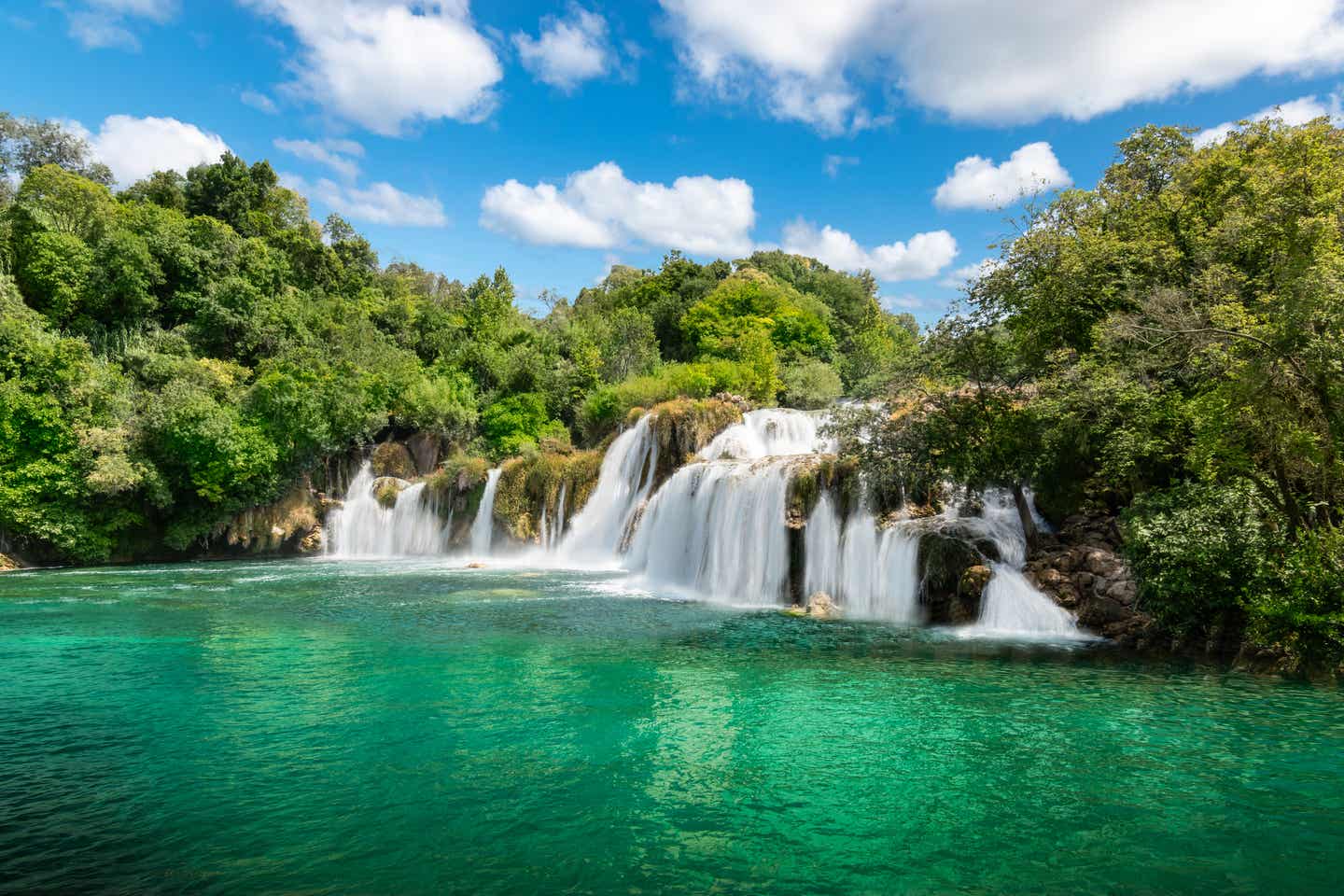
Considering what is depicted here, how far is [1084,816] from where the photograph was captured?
623cm

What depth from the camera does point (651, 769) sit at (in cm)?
734

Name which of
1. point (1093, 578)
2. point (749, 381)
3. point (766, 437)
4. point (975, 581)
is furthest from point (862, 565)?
point (749, 381)

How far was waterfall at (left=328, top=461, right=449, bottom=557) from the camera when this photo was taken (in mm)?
31516

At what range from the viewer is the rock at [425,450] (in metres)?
35.5

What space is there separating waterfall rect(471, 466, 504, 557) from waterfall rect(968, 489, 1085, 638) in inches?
802

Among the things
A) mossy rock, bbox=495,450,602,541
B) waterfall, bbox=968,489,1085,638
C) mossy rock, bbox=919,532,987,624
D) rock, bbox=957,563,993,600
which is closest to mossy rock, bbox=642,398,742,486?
mossy rock, bbox=495,450,602,541

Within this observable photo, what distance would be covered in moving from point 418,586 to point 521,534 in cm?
822

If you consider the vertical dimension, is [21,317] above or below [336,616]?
above

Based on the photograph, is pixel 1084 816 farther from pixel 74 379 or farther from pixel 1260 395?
pixel 74 379

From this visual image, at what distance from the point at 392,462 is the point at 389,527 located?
3948mm

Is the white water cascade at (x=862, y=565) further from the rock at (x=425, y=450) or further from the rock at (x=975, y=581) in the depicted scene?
the rock at (x=425, y=450)

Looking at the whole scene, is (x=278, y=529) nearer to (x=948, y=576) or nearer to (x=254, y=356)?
(x=254, y=356)

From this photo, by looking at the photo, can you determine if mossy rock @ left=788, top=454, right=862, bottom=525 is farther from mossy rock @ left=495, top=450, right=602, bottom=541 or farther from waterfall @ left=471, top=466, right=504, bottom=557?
waterfall @ left=471, top=466, right=504, bottom=557

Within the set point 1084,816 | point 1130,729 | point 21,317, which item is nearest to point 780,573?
point 1130,729
